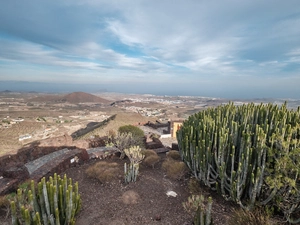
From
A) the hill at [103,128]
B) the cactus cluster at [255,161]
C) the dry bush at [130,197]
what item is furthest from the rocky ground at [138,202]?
the hill at [103,128]

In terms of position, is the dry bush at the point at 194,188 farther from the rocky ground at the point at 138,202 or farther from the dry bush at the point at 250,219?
the dry bush at the point at 250,219

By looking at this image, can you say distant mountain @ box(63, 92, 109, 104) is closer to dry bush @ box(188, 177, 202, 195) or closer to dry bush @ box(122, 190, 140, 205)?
dry bush @ box(122, 190, 140, 205)

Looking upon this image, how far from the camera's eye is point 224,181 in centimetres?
512

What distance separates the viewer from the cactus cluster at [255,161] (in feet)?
14.4

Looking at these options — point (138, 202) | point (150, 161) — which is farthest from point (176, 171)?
point (138, 202)

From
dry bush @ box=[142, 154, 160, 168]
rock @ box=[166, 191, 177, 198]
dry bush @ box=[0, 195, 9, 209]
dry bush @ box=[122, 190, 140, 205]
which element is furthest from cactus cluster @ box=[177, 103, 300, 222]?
dry bush @ box=[0, 195, 9, 209]

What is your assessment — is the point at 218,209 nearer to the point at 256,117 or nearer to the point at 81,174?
the point at 256,117

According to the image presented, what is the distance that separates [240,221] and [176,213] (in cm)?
160

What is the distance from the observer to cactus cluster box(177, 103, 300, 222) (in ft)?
14.4

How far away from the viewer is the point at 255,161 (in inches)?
186

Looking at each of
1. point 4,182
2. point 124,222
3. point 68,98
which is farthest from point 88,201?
point 68,98

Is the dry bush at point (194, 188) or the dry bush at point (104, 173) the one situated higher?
the dry bush at point (194, 188)

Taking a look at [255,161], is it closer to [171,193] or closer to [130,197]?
[171,193]

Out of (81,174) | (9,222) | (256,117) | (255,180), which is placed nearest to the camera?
(255,180)
